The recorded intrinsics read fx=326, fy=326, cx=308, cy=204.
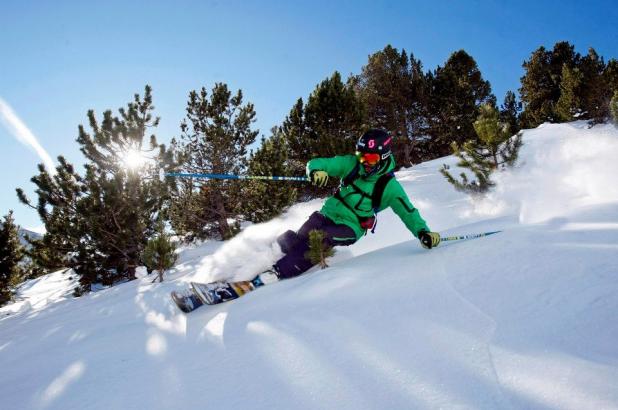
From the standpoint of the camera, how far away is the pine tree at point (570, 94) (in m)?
19.3

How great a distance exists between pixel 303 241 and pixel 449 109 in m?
23.4

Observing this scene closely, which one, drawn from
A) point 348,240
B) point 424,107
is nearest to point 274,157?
point 348,240

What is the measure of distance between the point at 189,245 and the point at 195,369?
14994 mm

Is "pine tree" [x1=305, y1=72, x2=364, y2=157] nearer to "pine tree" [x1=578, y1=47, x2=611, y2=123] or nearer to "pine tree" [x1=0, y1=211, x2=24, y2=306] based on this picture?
"pine tree" [x1=578, y1=47, x2=611, y2=123]

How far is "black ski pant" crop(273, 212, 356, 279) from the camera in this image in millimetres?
3764

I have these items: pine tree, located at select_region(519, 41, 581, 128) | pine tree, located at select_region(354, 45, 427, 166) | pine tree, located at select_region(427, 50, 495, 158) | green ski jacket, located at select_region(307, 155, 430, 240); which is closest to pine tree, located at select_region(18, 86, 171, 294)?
green ski jacket, located at select_region(307, 155, 430, 240)

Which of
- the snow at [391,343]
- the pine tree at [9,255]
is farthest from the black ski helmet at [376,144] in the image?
the pine tree at [9,255]

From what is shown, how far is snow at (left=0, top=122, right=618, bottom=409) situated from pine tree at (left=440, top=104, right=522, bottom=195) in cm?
571

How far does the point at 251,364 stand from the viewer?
1590 millimetres

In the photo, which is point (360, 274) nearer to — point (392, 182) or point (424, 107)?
point (392, 182)

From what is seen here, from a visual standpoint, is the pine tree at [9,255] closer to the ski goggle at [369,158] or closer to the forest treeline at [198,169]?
the forest treeline at [198,169]

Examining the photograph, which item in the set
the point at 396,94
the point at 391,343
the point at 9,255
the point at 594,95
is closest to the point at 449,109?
the point at 396,94

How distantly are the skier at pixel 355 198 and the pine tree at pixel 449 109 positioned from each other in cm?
2194

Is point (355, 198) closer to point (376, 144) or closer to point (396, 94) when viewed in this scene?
point (376, 144)
